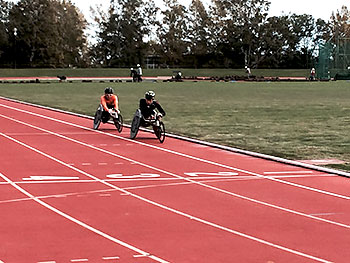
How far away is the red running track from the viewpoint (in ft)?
29.6

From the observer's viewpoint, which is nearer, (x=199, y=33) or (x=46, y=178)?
(x=46, y=178)

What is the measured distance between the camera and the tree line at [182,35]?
111 meters

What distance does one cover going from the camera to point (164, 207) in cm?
1172

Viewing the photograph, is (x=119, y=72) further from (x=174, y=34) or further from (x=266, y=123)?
(x=266, y=123)

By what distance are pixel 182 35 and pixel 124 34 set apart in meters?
9.29

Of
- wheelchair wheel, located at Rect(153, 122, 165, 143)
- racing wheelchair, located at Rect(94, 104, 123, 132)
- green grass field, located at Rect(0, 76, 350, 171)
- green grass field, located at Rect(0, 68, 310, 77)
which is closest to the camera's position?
green grass field, located at Rect(0, 76, 350, 171)

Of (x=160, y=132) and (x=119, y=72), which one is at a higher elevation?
(x=160, y=132)

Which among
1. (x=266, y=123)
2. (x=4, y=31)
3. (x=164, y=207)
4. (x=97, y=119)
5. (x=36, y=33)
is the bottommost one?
(x=266, y=123)

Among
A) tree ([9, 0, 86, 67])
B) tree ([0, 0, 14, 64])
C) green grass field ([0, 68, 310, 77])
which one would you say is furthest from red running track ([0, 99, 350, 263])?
tree ([9, 0, 86, 67])

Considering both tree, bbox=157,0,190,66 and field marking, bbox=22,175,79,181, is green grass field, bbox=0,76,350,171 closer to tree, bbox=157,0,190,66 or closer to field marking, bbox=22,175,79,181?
field marking, bbox=22,175,79,181

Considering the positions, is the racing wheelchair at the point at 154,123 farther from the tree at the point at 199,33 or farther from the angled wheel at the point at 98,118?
the tree at the point at 199,33

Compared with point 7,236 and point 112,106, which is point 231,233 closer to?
point 7,236


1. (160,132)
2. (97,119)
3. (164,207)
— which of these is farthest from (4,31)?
(164,207)

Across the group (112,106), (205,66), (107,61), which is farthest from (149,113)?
(107,61)
